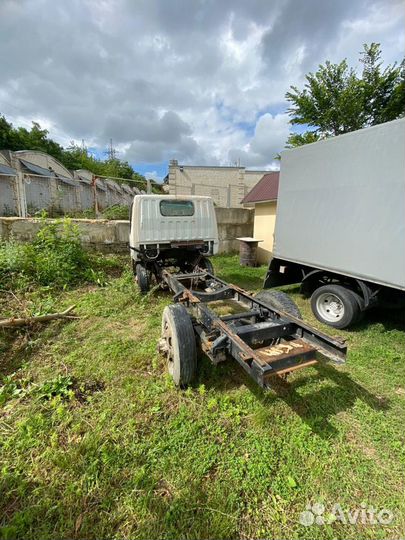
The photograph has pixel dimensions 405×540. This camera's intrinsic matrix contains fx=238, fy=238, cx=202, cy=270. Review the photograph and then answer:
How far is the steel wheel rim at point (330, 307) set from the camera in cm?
394

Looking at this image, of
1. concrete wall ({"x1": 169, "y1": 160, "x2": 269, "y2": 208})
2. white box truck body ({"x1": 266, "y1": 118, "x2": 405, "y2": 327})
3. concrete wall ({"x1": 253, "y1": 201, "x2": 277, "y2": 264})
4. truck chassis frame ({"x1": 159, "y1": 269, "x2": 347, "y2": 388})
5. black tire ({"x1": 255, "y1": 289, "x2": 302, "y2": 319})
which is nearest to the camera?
truck chassis frame ({"x1": 159, "y1": 269, "x2": 347, "y2": 388})

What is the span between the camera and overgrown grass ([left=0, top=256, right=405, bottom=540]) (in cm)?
150

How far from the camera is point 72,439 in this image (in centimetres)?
194

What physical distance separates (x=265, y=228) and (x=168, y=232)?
16.6 ft

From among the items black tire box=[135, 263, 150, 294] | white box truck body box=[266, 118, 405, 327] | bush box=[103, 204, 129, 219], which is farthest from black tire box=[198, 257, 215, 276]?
bush box=[103, 204, 129, 219]

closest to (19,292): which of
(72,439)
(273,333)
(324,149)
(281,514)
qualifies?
(72,439)

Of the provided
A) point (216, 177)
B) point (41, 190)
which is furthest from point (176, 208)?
point (216, 177)

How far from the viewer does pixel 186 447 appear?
1.93 metres

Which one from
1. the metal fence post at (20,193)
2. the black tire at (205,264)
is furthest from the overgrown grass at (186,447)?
the metal fence post at (20,193)

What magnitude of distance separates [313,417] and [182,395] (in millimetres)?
1272

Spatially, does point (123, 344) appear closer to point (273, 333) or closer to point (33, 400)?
point (33, 400)

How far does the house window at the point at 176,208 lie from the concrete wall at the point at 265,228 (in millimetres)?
4313

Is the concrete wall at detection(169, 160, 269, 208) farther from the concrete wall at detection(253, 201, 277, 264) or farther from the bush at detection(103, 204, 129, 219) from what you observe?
the bush at detection(103, 204, 129, 219)

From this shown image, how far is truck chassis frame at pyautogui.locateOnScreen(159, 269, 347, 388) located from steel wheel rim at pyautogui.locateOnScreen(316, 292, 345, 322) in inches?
67.6
